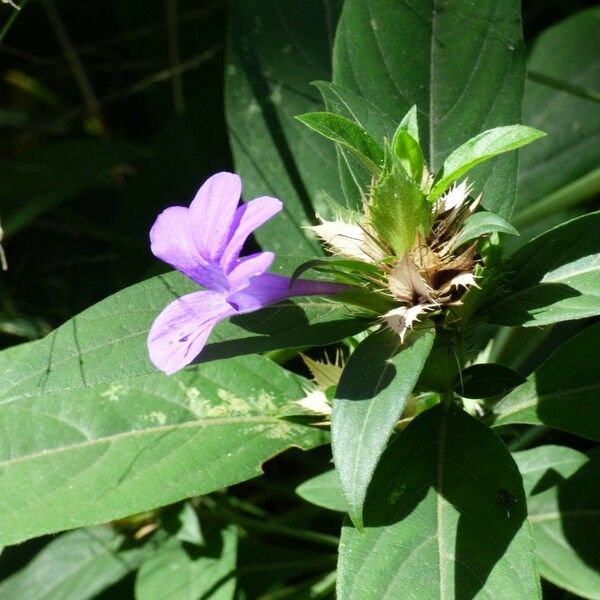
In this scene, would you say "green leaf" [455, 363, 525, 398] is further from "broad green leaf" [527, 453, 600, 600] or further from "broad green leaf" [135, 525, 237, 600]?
"broad green leaf" [135, 525, 237, 600]

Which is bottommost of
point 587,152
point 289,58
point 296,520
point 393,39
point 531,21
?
point 296,520

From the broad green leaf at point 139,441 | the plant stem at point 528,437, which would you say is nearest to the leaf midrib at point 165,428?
the broad green leaf at point 139,441

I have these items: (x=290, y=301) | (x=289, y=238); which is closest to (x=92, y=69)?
(x=289, y=238)

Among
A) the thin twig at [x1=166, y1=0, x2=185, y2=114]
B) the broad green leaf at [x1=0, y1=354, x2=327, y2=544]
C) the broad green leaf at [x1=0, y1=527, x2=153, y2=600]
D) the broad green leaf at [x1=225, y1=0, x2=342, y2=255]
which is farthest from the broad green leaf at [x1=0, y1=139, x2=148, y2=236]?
the broad green leaf at [x1=0, y1=354, x2=327, y2=544]

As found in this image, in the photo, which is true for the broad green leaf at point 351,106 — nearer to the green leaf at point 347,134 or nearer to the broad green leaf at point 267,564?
the green leaf at point 347,134

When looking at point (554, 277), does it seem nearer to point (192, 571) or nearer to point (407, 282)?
point (407, 282)

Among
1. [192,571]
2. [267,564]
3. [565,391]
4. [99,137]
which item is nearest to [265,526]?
[267,564]

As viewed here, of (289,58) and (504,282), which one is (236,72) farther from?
(504,282)
